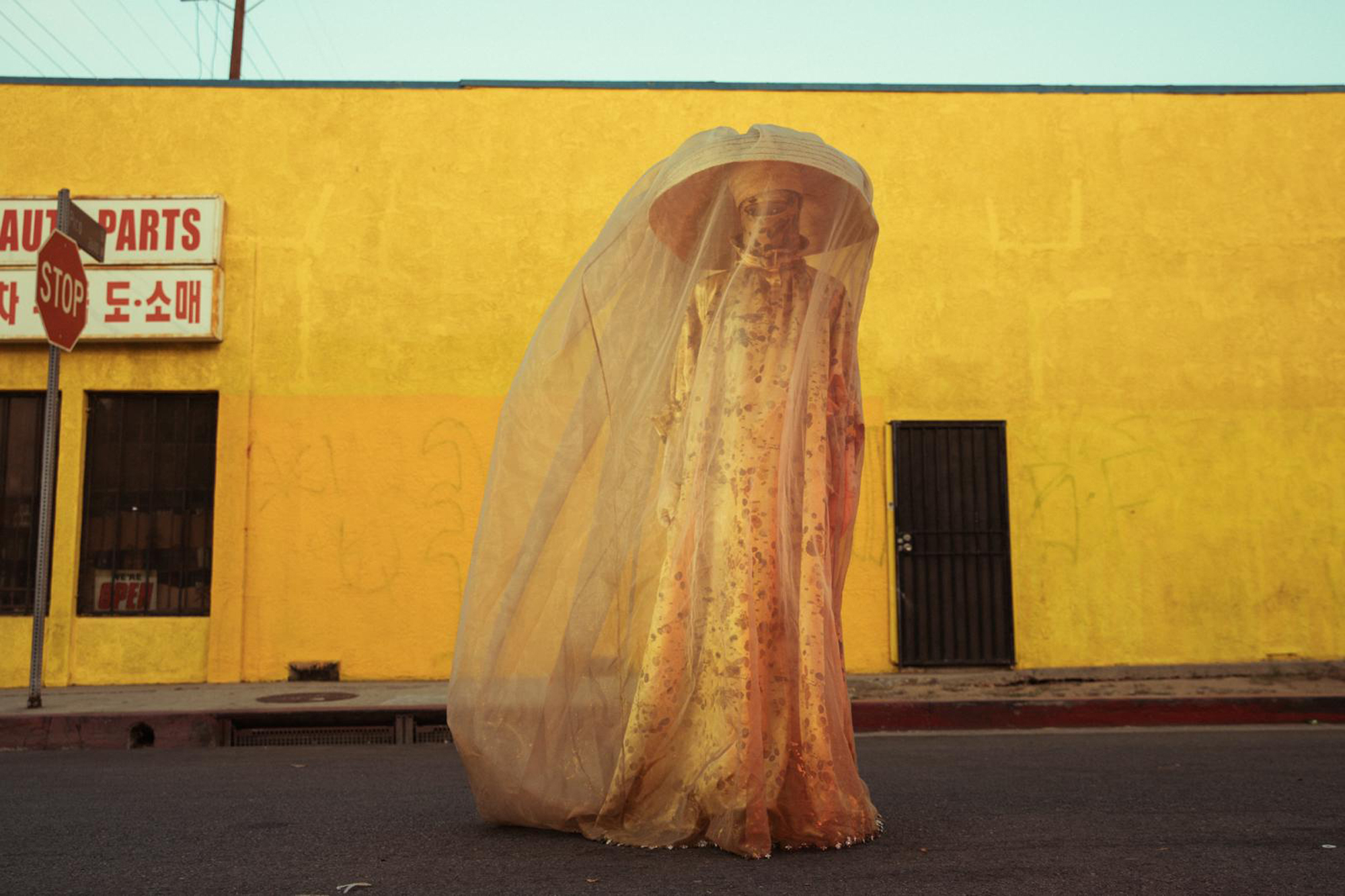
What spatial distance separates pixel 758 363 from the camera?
3365mm

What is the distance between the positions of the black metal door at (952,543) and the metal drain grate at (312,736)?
418cm

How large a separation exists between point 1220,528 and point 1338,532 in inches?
38.8

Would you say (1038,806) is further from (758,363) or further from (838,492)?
(758,363)

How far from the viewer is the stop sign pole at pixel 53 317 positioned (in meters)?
6.73

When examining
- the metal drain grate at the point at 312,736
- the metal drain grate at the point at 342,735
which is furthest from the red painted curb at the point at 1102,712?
the metal drain grate at the point at 312,736

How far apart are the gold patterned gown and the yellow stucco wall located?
19.0 ft

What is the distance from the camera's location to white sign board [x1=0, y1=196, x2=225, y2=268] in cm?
903

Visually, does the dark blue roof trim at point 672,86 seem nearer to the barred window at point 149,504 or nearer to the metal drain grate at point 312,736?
the barred window at point 149,504

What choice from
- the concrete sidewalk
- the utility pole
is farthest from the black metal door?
the utility pole

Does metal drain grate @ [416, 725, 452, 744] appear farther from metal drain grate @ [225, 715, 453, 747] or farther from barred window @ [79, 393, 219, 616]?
barred window @ [79, 393, 219, 616]

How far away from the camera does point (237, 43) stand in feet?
47.5

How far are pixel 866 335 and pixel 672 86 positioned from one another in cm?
267

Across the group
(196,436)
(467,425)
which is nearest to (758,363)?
(467,425)

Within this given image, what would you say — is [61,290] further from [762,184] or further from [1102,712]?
[1102,712]
